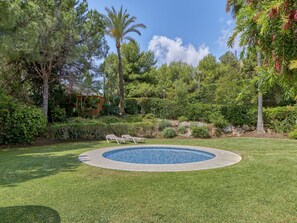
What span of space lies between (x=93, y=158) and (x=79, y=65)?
10.9 meters

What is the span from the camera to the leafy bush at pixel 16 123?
13.5m

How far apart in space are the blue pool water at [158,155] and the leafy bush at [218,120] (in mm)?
6122

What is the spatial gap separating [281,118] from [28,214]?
1742cm

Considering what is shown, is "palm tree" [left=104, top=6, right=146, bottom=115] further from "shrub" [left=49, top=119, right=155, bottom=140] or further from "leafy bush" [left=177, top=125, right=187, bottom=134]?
"leafy bush" [left=177, top=125, right=187, bottom=134]

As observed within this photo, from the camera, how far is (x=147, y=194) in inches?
221

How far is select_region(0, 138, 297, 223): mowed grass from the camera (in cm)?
454

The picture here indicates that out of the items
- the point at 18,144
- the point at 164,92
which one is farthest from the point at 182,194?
the point at 164,92

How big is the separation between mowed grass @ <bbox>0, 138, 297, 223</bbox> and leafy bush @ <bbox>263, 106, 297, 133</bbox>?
32.1ft

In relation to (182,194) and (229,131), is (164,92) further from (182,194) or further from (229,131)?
(182,194)

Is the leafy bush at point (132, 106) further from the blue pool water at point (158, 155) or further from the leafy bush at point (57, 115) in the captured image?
the blue pool water at point (158, 155)

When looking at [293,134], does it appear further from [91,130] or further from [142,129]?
[91,130]

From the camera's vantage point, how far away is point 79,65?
1870 centimetres

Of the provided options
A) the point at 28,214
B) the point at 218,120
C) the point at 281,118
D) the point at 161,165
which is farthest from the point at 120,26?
the point at 28,214

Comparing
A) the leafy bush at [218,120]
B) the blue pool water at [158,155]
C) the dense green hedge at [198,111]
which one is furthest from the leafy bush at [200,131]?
the blue pool water at [158,155]
